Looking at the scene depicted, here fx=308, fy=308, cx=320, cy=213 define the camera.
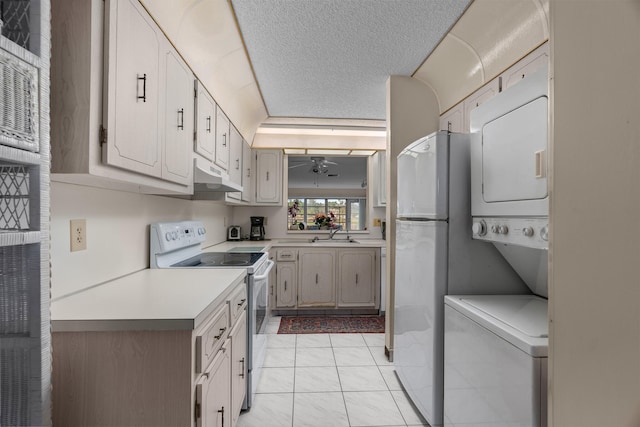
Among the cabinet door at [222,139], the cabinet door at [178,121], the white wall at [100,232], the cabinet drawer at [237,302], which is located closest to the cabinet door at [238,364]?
the cabinet drawer at [237,302]

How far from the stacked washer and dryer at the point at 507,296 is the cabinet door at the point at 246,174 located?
2.42 metres

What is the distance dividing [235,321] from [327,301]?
2.27m

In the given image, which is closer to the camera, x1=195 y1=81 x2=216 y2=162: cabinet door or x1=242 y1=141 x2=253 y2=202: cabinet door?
x1=195 y1=81 x2=216 y2=162: cabinet door

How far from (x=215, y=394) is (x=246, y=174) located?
269 cm

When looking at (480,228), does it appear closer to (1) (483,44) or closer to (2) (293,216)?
(1) (483,44)

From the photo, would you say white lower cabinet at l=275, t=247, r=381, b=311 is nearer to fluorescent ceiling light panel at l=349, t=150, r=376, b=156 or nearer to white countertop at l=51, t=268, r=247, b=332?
fluorescent ceiling light panel at l=349, t=150, r=376, b=156

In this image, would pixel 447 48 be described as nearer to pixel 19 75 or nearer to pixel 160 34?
pixel 160 34

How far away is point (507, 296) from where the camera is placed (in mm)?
1576

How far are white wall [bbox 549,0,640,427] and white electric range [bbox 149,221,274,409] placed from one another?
1.56 metres

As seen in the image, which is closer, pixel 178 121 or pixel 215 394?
pixel 215 394

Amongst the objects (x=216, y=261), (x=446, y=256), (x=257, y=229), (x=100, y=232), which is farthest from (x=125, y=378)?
(x=257, y=229)

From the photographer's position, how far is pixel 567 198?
0.65m


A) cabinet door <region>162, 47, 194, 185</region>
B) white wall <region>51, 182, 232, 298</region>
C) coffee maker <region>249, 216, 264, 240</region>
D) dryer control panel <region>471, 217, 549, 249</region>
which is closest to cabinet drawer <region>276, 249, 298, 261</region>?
coffee maker <region>249, 216, 264, 240</region>

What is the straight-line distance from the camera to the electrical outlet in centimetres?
128
